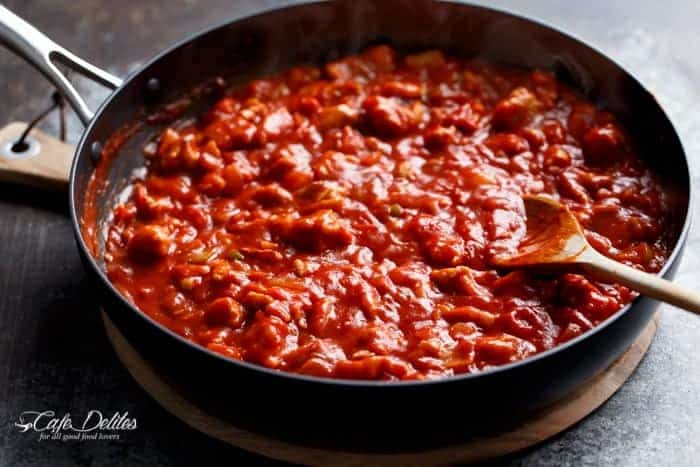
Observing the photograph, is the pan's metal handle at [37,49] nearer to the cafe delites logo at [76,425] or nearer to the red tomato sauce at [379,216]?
the red tomato sauce at [379,216]

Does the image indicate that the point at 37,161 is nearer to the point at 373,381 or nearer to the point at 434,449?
the point at 373,381

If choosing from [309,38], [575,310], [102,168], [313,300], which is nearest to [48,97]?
[102,168]

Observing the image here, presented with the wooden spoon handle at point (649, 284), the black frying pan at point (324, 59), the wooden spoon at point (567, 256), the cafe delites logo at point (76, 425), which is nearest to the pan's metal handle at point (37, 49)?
the black frying pan at point (324, 59)

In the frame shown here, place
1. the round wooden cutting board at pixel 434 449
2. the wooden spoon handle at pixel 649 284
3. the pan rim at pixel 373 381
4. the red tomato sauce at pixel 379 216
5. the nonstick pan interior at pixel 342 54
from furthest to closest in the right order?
the nonstick pan interior at pixel 342 54
the red tomato sauce at pixel 379 216
the round wooden cutting board at pixel 434 449
the wooden spoon handle at pixel 649 284
the pan rim at pixel 373 381

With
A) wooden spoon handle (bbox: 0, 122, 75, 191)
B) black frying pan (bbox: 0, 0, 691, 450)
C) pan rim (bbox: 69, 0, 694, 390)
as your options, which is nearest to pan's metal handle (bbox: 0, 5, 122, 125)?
black frying pan (bbox: 0, 0, 691, 450)

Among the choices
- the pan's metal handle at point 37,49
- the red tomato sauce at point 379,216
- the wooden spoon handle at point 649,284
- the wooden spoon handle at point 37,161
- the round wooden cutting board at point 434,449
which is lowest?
the round wooden cutting board at point 434,449

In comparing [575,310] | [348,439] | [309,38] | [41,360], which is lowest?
[41,360]

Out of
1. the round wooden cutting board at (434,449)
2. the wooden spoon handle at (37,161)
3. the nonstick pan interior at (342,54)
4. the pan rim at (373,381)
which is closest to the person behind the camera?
the pan rim at (373,381)

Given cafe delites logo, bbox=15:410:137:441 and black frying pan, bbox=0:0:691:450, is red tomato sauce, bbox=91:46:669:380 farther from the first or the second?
cafe delites logo, bbox=15:410:137:441

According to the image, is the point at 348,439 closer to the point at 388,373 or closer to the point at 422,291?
the point at 388,373
